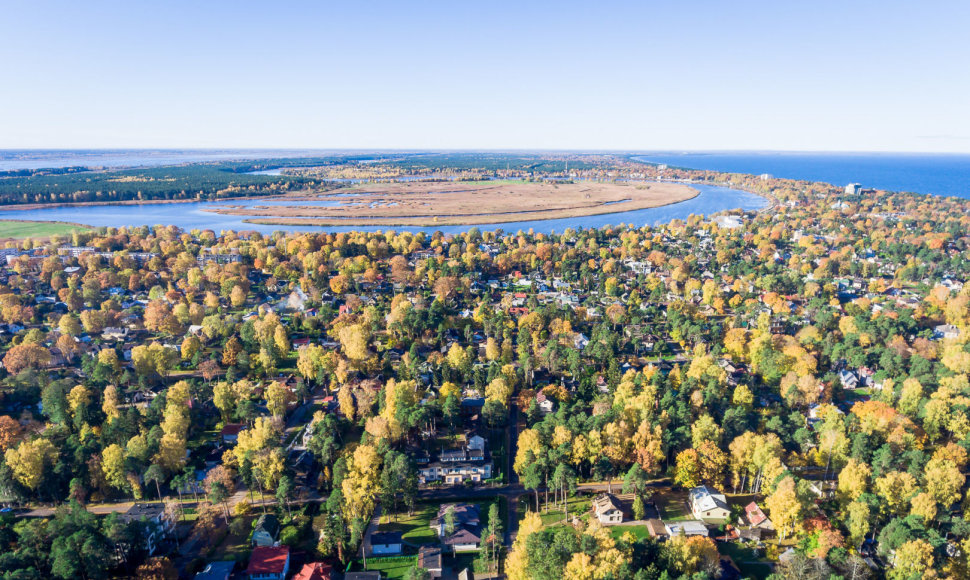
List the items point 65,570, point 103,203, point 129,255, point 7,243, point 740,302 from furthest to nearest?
point 103,203 < point 7,243 < point 129,255 < point 740,302 < point 65,570

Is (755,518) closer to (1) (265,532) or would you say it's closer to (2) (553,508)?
(2) (553,508)

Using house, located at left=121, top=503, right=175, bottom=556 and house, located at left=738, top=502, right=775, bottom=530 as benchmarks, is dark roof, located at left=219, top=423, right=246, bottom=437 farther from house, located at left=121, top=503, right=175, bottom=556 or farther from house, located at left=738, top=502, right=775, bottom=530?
house, located at left=738, top=502, right=775, bottom=530

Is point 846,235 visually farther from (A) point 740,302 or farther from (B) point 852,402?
(B) point 852,402

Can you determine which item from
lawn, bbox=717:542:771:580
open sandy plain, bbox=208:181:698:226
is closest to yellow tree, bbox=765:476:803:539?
lawn, bbox=717:542:771:580

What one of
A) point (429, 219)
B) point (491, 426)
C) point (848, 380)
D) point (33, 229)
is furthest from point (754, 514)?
point (33, 229)

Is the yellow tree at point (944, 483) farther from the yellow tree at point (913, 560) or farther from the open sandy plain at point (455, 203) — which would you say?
the open sandy plain at point (455, 203)

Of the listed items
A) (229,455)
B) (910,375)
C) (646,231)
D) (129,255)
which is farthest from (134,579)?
(646,231)
